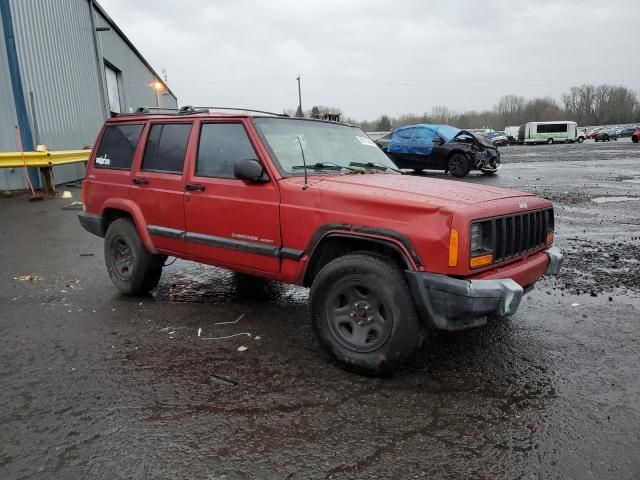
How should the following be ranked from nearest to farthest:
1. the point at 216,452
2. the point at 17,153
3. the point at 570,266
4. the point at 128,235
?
1. the point at 216,452
2. the point at 128,235
3. the point at 570,266
4. the point at 17,153

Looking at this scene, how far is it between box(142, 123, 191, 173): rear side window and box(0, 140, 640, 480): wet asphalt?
1383 mm

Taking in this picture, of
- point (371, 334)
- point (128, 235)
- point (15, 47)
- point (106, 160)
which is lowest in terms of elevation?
point (371, 334)

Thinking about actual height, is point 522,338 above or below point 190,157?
below

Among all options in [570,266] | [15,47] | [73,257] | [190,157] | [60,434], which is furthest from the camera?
[15,47]

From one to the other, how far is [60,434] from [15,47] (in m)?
13.0

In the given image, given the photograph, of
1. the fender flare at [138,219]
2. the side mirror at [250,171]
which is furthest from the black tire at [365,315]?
the fender flare at [138,219]

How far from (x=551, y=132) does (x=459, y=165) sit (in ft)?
135

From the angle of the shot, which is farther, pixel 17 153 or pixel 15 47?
pixel 15 47

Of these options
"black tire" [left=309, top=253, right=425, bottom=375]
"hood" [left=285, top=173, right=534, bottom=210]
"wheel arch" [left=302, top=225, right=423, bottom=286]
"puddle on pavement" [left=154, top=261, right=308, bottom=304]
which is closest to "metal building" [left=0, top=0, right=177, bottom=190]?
"puddle on pavement" [left=154, top=261, right=308, bottom=304]

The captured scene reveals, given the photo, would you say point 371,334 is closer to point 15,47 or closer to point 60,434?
point 60,434

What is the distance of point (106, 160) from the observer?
16.9 ft

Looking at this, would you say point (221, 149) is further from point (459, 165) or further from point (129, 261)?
point (459, 165)

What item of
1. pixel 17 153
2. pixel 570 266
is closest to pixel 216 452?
pixel 570 266

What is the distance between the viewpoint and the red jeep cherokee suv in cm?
296
